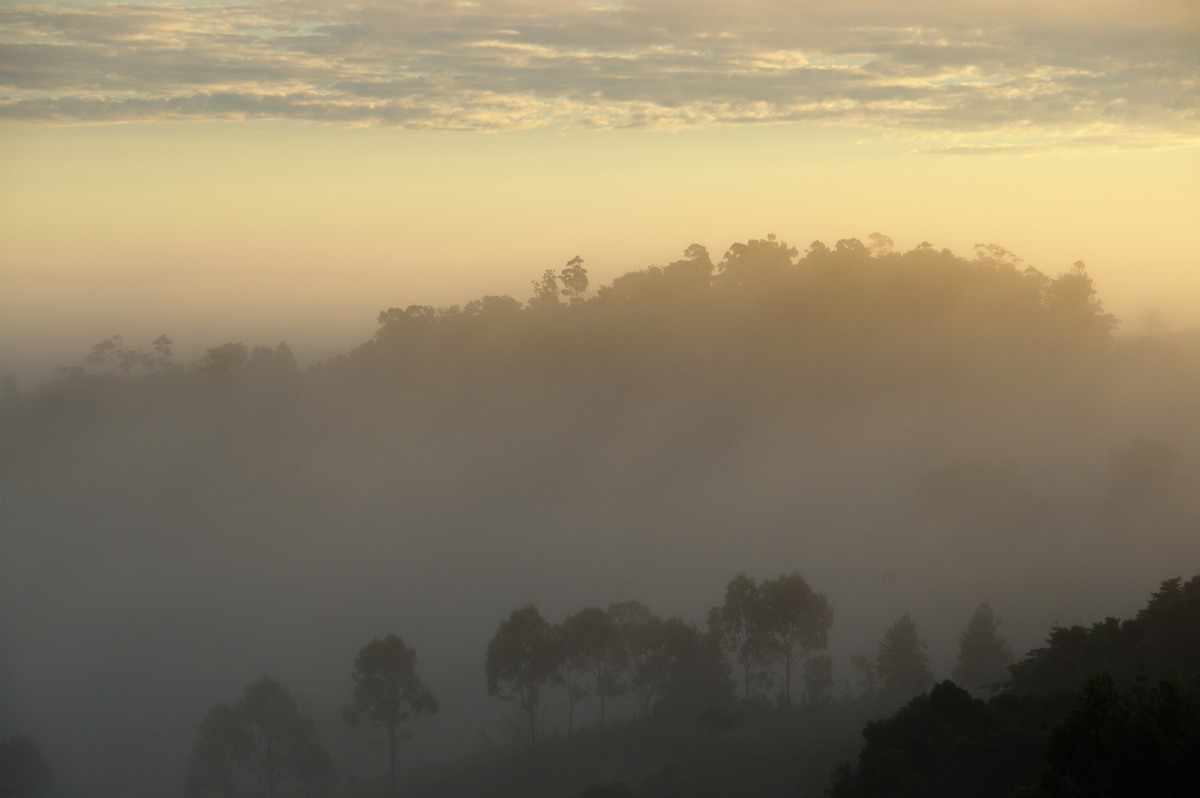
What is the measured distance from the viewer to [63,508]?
194m

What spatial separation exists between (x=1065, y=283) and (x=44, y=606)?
199 metres

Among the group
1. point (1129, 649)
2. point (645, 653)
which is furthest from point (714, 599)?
point (1129, 649)

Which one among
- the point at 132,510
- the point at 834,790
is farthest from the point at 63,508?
the point at 834,790

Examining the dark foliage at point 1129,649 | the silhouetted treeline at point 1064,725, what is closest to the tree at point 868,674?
the silhouetted treeline at point 1064,725

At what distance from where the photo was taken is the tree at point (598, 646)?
8150 cm

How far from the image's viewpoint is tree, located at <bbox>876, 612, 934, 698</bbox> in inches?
2953

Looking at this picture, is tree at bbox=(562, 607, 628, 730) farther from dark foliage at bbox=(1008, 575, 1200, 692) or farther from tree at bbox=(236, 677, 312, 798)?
dark foliage at bbox=(1008, 575, 1200, 692)

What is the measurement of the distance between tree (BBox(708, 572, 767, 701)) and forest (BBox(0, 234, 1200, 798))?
10.7 inches

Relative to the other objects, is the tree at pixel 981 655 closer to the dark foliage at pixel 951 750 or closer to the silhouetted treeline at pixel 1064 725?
the silhouetted treeline at pixel 1064 725

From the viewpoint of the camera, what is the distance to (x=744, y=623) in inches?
3174

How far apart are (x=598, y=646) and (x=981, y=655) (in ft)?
104

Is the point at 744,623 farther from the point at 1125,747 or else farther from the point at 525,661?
the point at 1125,747

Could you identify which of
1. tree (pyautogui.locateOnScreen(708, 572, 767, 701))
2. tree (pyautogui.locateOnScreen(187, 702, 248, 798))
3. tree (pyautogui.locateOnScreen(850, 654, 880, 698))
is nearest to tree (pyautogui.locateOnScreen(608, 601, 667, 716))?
tree (pyautogui.locateOnScreen(708, 572, 767, 701))

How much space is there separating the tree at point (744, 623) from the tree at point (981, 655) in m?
16.2
